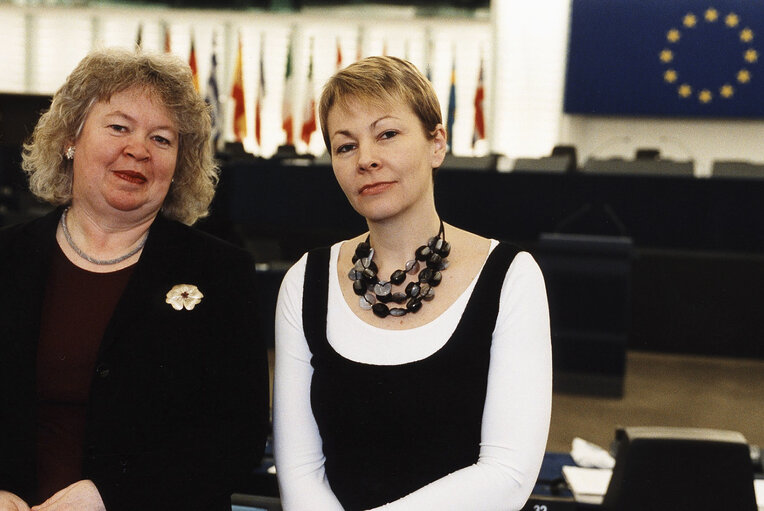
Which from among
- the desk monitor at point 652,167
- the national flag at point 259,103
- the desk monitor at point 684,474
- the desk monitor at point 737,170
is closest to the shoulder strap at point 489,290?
the desk monitor at point 684,474

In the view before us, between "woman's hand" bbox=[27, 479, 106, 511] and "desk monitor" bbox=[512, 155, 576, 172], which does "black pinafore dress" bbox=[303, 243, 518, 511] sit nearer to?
"woman's hand" bbox=[27, 479, 106, 511]

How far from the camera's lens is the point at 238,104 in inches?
472

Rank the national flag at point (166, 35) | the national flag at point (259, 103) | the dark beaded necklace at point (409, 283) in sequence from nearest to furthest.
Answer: the dark beaded necklace at point (409, 283) < the national flag at point (259, 103) < the national flag at point (166, 35)

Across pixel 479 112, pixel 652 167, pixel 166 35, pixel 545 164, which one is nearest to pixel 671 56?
pixel 479 112

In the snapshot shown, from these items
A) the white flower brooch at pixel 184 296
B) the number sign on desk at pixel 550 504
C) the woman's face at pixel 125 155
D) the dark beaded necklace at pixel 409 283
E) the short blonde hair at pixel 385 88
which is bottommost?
the number sign on desk at pixel 550 504

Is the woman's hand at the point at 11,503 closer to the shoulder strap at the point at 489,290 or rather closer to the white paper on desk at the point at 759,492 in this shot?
the shoulder strap at the point at 489,290

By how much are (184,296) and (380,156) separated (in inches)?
19.3

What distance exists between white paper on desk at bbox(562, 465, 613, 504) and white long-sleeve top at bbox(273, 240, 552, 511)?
39 cm

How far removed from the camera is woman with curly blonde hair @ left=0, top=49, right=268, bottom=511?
151cm

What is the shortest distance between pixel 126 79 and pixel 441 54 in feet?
37.2

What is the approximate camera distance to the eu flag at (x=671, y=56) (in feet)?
35.3

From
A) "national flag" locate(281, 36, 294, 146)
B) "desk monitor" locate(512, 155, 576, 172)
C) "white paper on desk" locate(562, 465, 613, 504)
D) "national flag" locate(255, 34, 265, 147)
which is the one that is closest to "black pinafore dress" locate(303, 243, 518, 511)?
"white paper on desk" locate(562, 465, 613, 504)

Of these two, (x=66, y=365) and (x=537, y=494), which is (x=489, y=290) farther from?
(x=66, y=365)

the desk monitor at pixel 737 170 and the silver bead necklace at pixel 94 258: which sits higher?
the silver bead necklace at pixel 94 258
